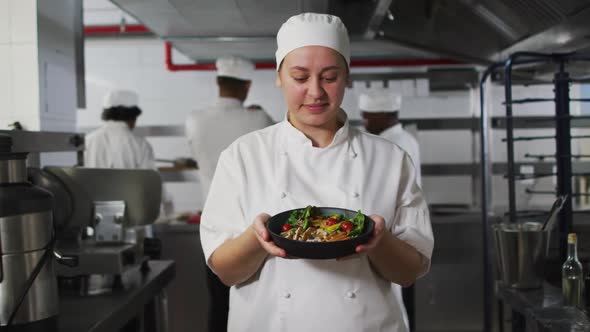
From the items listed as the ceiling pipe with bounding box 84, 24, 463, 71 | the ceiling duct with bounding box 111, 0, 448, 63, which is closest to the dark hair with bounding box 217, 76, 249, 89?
the ceiling duct with bounding box 111, 0, 448, 63

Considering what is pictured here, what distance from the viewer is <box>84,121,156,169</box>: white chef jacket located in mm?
4008

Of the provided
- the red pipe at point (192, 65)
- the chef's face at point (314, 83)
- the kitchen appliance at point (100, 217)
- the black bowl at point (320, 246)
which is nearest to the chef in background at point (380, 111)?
the red pipe at point (192, 65)

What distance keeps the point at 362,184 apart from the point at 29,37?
1.63 metres

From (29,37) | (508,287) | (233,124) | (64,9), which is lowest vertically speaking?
(508,287)

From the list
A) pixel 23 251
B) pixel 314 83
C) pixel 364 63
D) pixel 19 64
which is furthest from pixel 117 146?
pixel 314 83

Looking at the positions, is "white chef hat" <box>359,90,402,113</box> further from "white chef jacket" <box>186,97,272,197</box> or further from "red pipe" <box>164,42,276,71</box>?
"red pipe" <box>164,42,276,71</box>

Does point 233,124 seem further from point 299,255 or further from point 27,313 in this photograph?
point 299,255

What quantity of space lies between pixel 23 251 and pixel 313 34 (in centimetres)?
98

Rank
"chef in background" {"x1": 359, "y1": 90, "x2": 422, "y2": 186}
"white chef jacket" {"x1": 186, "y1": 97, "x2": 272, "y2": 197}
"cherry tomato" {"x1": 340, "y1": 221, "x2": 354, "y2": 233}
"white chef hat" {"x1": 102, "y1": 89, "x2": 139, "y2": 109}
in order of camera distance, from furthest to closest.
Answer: "white chef hat" {"x1": 102, "y1": 89, "x2": 139, "y2": 109} → "chef in background" {"x1": 359, "y1": 90, "x2": 422, "y2": 186} → "white chef jacket" {"x1": 186, "y1": 97, "x2": 272, "y2": 197} → "cherry tomato" {"x1": 340, "y1": 221, "x2": 354, "y2": 233}

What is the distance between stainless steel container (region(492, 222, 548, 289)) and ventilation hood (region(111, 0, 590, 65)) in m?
1.14

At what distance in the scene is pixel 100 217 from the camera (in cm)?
211

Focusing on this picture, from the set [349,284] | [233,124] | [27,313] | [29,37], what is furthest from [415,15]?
[27,313]

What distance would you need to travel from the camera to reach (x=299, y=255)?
125 cm

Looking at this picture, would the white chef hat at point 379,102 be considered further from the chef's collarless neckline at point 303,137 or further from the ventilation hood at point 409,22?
the chef's collarless neckline at point 303,137
